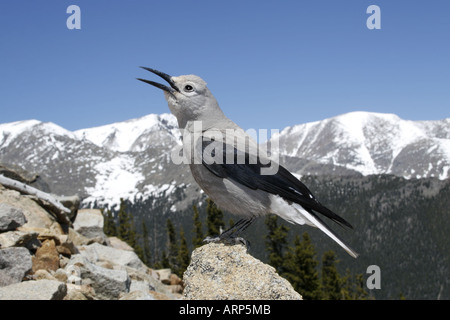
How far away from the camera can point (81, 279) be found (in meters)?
15.2

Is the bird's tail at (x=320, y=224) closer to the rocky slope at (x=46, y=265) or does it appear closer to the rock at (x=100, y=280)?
the rocky slope at (x=46, y=265)

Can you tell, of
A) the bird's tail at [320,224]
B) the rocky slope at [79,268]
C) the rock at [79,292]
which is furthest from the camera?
the rock at [79,292]

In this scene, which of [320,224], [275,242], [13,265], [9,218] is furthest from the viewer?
[275,242]

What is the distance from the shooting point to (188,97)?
6645 millimetres

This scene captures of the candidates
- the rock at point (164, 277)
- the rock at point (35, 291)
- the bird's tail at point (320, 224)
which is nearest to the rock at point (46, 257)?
the rock at point (35, 291)

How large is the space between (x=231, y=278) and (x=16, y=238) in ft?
32.9

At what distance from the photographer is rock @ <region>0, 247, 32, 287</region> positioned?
12.2 meters

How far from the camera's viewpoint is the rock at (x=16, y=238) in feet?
44.1

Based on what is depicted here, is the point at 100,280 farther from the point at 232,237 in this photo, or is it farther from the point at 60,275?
the point at 232,237

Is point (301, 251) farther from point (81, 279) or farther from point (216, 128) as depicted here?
point (216, 128)

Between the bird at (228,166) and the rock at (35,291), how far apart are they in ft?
22.8

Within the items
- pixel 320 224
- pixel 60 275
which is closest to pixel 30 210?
pixel 60 275

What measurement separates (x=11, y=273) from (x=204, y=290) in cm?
839

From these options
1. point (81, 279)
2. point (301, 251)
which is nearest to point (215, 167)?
point (81, 279)
